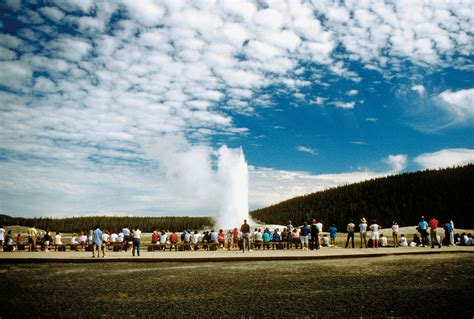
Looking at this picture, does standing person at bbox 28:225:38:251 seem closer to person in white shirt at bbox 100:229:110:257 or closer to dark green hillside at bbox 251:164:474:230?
person in white shirt at bbox 100:229:110:257

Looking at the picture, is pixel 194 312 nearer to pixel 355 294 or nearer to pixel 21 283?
pixel 355 294

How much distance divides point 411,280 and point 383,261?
4.61m

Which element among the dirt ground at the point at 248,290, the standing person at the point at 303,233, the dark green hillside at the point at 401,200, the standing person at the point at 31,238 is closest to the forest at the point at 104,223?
the dark green hillside at the point at 401,200

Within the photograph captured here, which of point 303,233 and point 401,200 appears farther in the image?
point 401,200

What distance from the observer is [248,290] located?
932cm

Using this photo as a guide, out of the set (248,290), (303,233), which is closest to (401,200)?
(303,233)

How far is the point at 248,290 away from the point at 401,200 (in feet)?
253

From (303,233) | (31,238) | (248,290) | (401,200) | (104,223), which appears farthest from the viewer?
(104,223)

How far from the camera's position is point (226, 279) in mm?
11031

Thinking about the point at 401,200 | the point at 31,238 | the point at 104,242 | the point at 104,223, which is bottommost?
the point at 104,223

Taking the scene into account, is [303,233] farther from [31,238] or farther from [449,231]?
[31,238]

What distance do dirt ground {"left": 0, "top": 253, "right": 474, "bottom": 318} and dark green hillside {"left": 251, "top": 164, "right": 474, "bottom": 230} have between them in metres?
59.1

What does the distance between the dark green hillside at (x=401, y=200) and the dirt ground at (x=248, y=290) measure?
5908 cm

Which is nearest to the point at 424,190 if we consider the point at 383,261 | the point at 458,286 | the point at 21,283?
the point at 383,261
